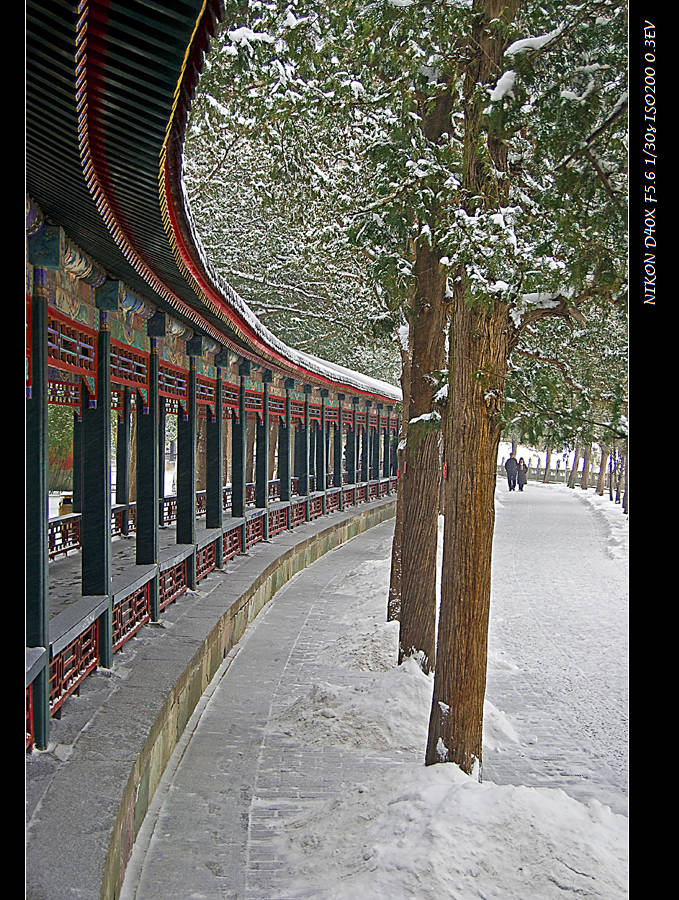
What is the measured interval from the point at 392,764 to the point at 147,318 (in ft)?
16.9

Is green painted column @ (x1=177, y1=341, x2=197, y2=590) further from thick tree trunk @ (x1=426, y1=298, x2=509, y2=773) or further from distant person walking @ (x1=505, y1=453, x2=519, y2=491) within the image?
distant person walking @ (x1=505, y1=453, x2=519, y2=491)

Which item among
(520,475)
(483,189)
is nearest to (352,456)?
(520,475)

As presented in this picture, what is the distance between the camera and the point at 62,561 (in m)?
11.1

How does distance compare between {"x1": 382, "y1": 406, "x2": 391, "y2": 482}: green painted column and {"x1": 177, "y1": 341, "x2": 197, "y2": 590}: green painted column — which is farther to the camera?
{"x1": 382, "y1": 406, "x2": 391, "y2": 482}: green painted column

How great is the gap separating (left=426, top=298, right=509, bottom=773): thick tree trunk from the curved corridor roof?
2218 millimetres

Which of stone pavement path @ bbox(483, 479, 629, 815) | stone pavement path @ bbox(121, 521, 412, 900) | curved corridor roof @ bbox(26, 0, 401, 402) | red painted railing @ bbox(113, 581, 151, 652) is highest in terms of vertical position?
curved corridor roof @ bbox(26, 0, 401, 402)

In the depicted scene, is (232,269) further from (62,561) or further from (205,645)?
(205,645)

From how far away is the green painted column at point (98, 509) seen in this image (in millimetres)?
6953

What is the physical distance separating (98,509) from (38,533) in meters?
1.75

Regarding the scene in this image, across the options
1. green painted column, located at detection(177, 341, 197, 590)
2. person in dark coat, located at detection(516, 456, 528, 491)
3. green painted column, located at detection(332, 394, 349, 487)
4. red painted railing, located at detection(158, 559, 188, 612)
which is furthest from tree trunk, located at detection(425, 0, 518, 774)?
person in dark coat, located at detection(516, 456, 528, 491)

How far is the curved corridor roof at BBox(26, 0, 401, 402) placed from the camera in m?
2.71

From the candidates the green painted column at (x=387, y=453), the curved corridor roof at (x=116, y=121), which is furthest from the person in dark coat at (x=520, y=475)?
the curved corridor roof at (x=116, y=121)

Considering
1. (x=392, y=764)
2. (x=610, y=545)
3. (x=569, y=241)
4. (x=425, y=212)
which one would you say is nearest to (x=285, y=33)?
(x=425, y=212)

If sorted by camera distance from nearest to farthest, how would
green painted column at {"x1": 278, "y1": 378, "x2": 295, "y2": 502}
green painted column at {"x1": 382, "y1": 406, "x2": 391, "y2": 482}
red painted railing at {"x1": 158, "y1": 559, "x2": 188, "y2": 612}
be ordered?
red painted railing at {"x1": 158, "y1": 559, "x2": 188, "y2": 612} < green painted column at {"x1": 278, "y1": 378, "x2": 295, "y2": 502} < green painted column at {"x1": 382, "y1": 406, "x2": 391, "y2": 482}
